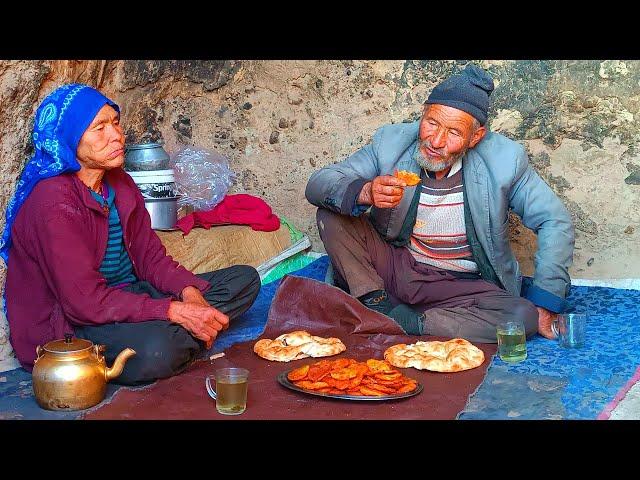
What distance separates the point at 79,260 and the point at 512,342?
198 cm

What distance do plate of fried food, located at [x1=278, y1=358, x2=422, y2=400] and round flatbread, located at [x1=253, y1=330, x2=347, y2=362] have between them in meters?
0.37

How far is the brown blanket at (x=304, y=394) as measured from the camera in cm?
342

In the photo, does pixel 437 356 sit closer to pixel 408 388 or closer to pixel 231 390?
pixel 408 388

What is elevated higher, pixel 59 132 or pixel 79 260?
pixel 59 132

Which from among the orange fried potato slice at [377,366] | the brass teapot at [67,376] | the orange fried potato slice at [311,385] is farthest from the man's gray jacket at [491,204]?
the brass teapot at [67,376]

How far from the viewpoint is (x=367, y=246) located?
16.0 ft

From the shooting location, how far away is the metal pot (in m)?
5.70

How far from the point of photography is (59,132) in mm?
3746

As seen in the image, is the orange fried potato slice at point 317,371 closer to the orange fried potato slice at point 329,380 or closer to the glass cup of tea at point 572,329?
the orange fried potato slice at point 329,380

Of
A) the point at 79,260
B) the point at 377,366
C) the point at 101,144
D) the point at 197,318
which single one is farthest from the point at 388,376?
the point at 101,144

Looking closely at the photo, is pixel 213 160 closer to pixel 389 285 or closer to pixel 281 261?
pixel 281 261

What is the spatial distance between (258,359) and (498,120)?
2.63 m

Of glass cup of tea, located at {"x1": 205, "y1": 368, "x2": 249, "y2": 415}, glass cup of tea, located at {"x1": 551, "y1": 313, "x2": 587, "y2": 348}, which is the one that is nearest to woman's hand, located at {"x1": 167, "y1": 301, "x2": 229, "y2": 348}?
glass cup of tea, located at {"x1": 205, "y1": 368, "x2": 249, "y2": 415}

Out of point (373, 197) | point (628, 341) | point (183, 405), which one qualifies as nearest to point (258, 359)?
point (183, 405)
